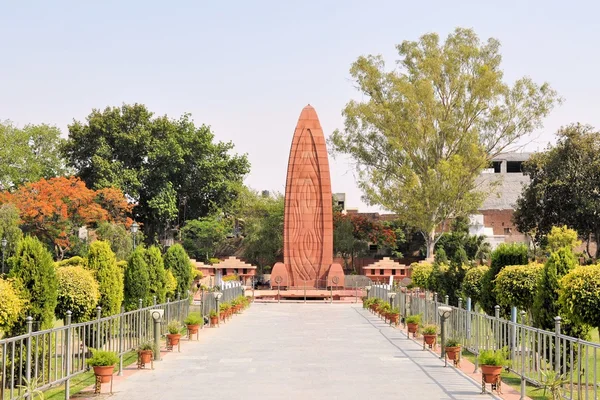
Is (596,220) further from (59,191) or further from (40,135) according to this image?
(40,135)

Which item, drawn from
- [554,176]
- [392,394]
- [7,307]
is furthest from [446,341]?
[554,176]

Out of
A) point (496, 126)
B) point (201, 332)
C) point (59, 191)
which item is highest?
point (496, 126)

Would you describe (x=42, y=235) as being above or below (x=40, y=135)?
below

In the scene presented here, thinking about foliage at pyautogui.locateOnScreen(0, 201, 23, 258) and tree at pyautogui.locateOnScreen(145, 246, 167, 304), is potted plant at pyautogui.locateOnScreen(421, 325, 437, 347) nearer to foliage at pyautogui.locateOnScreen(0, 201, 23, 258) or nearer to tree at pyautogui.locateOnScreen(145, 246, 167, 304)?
tree at pyautogui.locateOnScreen(145, 246, 167, 304)

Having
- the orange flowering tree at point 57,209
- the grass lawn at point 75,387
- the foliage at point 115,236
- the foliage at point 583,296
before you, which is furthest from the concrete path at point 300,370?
the orange flowering tree at point 57,209

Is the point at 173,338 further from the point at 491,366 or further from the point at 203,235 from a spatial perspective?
the point at 203,235

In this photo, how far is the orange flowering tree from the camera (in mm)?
46906

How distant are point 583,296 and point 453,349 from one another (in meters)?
4.74

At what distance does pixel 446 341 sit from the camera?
53.7 feet

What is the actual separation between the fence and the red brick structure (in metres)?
26.1

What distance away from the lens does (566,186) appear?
4797 cm

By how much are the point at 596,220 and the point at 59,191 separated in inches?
1189

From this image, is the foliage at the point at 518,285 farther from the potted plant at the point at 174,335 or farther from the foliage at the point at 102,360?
the foliage at the point at 102,360

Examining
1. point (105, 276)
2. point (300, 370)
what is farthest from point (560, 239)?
point (300, 370)
